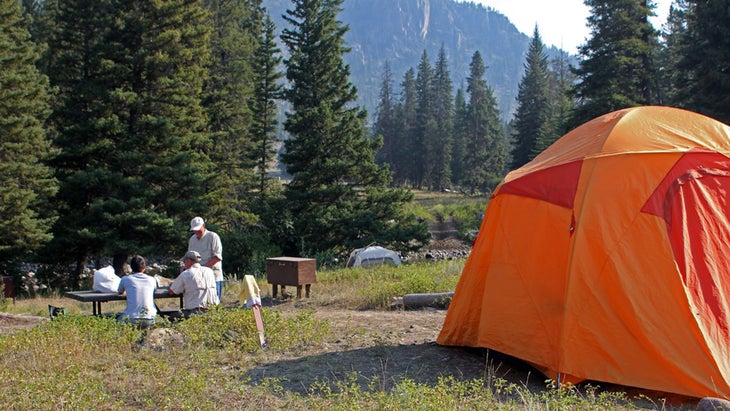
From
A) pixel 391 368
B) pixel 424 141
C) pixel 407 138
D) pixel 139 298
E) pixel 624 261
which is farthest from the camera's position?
pixel 407 138

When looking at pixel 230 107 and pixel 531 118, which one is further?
pixel 531 118

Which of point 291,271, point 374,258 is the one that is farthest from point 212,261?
point 374,258

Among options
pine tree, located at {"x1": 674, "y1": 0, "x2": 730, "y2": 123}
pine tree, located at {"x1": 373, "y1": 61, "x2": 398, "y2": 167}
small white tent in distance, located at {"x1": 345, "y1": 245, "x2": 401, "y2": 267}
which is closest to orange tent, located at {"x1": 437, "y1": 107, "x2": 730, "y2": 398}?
small white tent in distance, located at {"x1": 345, "y1": 245, "x2": 401, "y2": 267}

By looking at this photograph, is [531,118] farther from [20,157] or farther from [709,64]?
[20,157]

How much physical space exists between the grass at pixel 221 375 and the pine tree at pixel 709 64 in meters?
19.5

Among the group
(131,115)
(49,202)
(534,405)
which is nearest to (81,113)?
(131,115)

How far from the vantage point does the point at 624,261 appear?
6.44 meters

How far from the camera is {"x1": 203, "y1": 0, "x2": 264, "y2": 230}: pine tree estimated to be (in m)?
28.6

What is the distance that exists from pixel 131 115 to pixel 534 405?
69.2 feet

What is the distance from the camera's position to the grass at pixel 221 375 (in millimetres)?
5543

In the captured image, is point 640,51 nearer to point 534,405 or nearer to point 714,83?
point 714,83

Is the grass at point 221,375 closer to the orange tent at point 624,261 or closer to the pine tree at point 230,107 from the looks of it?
the orange tent at point 624,261

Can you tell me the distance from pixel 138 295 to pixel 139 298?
1.6 inches

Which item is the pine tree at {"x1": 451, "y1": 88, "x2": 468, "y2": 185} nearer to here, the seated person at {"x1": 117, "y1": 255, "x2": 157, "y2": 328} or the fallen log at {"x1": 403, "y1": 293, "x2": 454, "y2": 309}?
the fallen log at {"x1": 403, "y1": 293, "x2": 454, "y2": 309}
